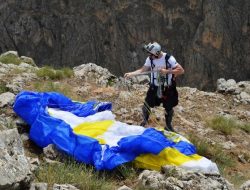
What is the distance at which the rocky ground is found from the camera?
422 centimetres

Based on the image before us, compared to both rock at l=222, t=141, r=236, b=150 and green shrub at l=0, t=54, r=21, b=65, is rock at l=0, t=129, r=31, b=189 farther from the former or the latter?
green shrub at l=0, t=54, r=21, b=65

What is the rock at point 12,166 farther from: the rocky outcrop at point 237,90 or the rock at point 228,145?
the rocky outcrop at point 237,90

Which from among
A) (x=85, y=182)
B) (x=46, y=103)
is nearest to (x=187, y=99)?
(x=46, y=103)

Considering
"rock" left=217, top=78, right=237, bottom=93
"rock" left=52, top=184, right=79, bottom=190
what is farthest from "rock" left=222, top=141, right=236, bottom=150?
"rock" left=52, top=184, right=79, bottom=190

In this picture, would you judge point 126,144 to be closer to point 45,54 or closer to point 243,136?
point 243,136

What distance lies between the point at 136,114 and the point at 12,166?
4.66m

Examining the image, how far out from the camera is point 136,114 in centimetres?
841

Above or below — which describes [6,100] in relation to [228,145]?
above

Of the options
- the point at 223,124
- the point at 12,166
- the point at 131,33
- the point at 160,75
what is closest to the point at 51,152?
the point at 12,166

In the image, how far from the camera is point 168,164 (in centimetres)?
530

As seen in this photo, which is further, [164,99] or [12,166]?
[164,99]

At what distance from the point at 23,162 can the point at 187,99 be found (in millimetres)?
7104

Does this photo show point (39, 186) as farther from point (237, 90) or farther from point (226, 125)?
point (237, 90)

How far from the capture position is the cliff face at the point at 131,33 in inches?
1499
